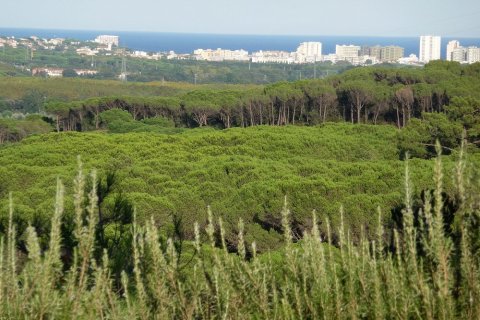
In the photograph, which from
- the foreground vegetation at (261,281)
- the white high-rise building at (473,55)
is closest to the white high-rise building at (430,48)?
the white high-rise building at (473,55)

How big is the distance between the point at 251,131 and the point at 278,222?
401 inches

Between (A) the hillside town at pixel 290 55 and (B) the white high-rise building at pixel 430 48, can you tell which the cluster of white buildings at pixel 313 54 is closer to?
(A) the hillside town at pixel 290 55

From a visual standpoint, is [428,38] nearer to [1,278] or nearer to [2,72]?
[2,72]

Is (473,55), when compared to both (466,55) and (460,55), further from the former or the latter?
(460,55)

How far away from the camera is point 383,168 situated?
13797 mm

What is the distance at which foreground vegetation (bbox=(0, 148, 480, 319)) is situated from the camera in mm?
2945

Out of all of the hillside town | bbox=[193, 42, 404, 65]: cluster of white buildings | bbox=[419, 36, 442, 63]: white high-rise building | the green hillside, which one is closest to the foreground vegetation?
the green hillside

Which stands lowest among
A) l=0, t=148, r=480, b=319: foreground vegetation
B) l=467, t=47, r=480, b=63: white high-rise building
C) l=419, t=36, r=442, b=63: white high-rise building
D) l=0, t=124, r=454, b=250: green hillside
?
l=0, t=124, r=454, b=250: green hillside

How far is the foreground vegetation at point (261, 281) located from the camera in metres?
2.95

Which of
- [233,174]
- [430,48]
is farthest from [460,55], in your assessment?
[233,174]

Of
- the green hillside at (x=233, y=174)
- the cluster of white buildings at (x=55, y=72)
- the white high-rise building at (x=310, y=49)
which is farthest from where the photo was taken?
the white high-rise building at (x=310, y=49)

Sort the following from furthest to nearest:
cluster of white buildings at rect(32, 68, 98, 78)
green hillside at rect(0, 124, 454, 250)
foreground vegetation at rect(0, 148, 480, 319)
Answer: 1. cluster of white buildings at rect(32, 68, 98, 78)
2. green hillside at rect(0, 124, 454, 250)
3. foreground vegetation at rect(0, 148, 480, 319)

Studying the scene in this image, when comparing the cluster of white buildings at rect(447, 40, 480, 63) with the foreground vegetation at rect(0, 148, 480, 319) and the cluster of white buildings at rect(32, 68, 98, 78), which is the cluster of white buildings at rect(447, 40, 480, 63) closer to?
the cluster of white buildings at rect(32, 68, 98, 78)

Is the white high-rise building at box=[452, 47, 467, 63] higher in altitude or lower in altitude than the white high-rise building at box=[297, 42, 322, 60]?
lower
